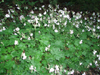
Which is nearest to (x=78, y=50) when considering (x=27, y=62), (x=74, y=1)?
(x=27, y=62)

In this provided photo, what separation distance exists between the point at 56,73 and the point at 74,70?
62 centimetres

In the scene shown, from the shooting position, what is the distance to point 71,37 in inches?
123

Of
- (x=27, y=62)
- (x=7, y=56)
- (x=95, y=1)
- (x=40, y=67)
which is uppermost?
(x=95, y=1)

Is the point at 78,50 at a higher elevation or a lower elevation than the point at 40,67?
higher

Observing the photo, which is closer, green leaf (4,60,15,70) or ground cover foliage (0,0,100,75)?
green leaf (4,60,15,70)

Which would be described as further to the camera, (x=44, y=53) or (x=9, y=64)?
(x=44, y=53)

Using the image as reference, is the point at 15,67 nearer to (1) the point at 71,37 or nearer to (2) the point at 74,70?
(2) the point at 74,70

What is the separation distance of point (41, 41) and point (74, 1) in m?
4.46

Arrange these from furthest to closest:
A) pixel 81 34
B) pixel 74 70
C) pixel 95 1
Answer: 1. pixel 95 1
2. pixel 81 34
3. pixel 74 70

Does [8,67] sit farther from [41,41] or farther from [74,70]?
[74,70]

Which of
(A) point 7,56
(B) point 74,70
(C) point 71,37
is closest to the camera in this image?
(A) point 7,56

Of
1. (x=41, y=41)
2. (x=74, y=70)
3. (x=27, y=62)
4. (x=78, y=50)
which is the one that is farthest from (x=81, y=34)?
(x=27, y=62)

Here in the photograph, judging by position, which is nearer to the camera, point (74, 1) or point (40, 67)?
point (40, 67)

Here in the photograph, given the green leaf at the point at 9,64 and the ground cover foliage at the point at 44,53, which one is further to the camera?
the ground cover foliage at the point at 44,53
